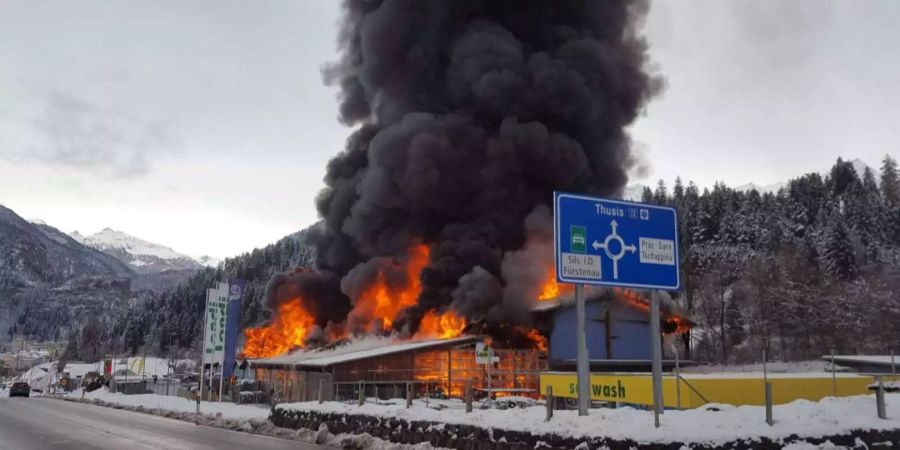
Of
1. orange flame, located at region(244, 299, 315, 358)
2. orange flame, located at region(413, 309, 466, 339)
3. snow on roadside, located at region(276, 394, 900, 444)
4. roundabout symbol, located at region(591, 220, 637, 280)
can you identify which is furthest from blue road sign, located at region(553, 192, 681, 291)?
orange flame, located at region(244, 299, 315, 358)

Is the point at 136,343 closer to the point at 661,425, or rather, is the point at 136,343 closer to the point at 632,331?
the point at 632,331

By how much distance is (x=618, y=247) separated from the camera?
43.8 feet

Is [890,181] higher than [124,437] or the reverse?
higher

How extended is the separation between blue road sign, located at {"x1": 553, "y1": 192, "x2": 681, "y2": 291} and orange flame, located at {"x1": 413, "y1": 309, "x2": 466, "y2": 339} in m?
29.6

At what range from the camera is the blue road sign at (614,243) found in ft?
42.6

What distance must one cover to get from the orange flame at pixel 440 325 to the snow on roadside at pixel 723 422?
29.9 meters

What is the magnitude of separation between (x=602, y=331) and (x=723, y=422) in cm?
3377

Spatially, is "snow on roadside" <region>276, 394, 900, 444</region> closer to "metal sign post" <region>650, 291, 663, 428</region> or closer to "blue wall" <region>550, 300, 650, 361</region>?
"metal sign post" <region>650, 291, 663, 428</region>

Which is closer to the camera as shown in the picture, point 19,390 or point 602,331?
point 602,331

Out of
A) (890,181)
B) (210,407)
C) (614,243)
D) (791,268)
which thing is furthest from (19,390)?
(890,181)

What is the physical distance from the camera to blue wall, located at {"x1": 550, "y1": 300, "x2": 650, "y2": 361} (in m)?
43.2

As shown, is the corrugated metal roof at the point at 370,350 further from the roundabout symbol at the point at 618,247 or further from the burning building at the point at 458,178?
the roundabout symbol at the point at 618,247

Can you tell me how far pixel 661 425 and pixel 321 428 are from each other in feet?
31.9

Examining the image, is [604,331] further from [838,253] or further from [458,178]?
[838,253]
